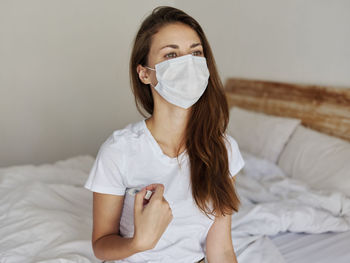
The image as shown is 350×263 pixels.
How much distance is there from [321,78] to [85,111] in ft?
7.19

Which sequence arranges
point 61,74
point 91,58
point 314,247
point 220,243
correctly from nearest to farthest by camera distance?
point 220,243, point 314,247, point 61,74, point 91,58

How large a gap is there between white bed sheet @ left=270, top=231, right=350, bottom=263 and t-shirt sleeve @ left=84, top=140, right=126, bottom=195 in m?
0.74

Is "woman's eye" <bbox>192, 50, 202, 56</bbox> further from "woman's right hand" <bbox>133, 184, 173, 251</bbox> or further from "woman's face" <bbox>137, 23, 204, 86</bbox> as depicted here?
"woman's right hand" <bbox>133, 184, 173, 251</bbox>

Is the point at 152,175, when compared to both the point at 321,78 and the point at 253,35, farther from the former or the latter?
the point at 253,35

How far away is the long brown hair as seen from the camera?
1.00 metres

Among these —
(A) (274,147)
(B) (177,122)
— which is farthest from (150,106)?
(A) (274,147)

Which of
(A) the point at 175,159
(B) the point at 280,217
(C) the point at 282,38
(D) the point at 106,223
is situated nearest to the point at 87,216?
(D) the point at 106,223

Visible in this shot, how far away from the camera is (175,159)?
3.33 ft

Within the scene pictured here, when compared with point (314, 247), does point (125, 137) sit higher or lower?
higher

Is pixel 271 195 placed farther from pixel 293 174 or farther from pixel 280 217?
pixel 293 174

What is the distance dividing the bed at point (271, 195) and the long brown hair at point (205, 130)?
12.5 inches

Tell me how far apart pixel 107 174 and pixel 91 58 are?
232 centimetres

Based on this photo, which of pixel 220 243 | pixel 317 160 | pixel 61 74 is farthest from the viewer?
pixel 61 74

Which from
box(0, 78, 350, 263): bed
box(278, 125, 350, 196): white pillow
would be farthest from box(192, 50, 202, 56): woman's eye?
box(278, 125, 350, 196): white pillow
